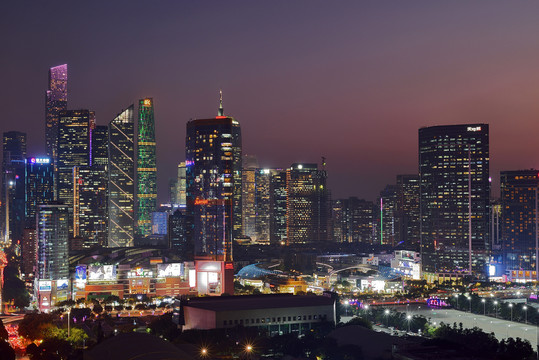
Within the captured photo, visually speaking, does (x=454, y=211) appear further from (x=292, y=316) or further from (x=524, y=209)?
(x=292, y=316)

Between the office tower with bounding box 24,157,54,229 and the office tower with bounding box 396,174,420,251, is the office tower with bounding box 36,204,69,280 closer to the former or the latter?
the office tower with bounding box 24,157,54,229

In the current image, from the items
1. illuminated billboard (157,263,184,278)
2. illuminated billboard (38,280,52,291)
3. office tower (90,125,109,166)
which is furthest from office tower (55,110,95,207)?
illuminated billboard (38,280,52,291)

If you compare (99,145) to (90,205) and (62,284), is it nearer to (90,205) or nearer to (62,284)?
(90,205)

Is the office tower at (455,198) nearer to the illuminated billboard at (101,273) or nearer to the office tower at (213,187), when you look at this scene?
the office tower at (213,187)

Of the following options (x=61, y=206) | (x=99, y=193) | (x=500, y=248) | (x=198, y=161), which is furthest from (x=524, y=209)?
(x=99, y=193)

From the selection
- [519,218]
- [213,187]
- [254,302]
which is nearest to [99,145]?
[213,187]
